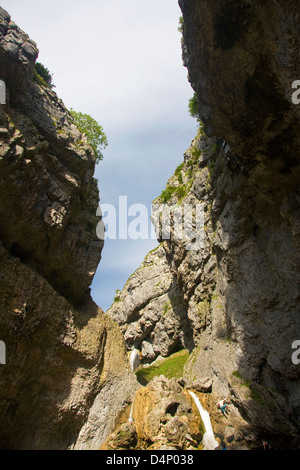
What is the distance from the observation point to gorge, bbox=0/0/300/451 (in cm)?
1266

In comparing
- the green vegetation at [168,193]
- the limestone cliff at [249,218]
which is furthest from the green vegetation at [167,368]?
the green vegetation at [168,193]

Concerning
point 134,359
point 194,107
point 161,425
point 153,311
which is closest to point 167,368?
point 134,359

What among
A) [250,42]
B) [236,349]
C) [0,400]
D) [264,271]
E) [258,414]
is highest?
[250,42]

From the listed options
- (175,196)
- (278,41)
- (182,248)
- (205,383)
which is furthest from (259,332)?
(175,196)

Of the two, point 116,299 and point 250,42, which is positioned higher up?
point 116,299

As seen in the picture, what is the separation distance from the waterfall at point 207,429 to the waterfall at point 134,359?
23553 mm

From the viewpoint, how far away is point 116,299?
58.9 metres

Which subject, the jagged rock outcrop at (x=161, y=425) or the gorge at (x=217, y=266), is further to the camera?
the jagged rock outcrop at (x=161, y=425)

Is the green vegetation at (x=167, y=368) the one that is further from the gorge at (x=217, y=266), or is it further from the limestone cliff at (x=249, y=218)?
the gorge at (x=217, y=266)

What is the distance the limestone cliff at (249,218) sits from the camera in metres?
11.3

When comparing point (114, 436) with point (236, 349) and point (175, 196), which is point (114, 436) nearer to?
point (236, 349)

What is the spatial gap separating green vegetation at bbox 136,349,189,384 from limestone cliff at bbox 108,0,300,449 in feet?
27.1

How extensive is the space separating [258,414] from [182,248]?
1736cm

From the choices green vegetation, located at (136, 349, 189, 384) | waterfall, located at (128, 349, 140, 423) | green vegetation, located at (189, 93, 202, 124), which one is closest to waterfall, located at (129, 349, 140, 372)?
waterfall, located at (128, 349, 140, 423)
